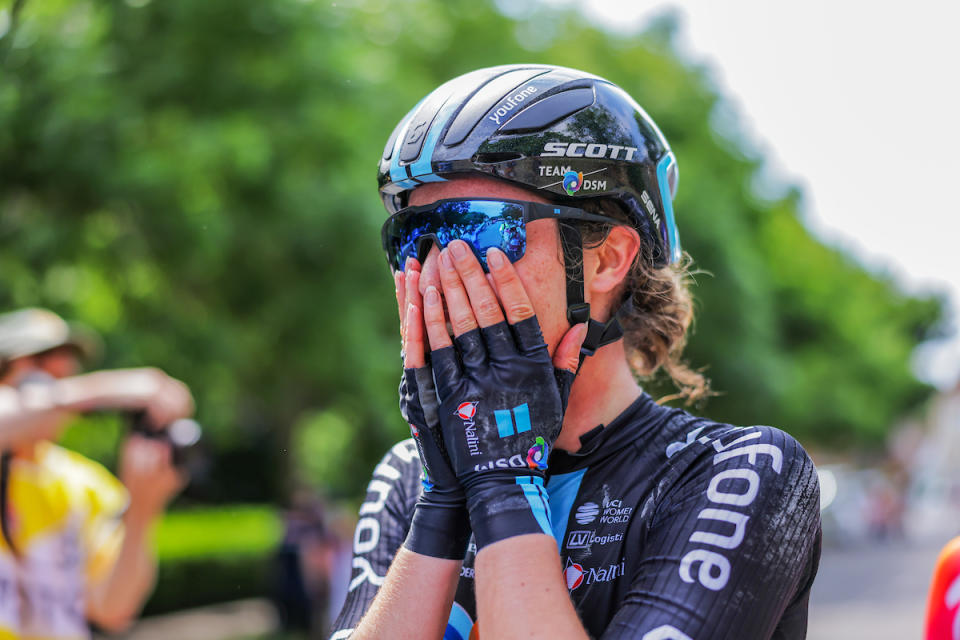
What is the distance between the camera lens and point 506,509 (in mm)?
1814

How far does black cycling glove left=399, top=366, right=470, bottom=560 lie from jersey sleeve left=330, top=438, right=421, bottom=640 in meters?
0.29

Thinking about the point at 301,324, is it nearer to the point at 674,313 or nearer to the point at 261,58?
the point at 261,58

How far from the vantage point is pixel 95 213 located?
7895mm

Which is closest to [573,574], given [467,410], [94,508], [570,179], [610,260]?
[467,410]

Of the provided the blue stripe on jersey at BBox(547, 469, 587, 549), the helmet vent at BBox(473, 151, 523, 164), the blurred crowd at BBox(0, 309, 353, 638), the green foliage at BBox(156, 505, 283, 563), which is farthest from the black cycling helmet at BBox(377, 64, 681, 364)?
the green foliage at BBox(156, 505, 283, 563)

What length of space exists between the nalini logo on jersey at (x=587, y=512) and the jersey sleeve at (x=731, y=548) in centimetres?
12

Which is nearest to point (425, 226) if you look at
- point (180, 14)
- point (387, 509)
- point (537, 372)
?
point (537, 372)

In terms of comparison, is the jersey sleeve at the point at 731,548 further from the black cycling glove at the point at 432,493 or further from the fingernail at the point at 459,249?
the fingernail at the point at 459,249

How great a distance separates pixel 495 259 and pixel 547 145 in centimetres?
33

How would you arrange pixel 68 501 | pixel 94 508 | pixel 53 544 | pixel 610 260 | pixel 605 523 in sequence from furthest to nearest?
pixel 94 508 → pixel 68 501 → pixel 53 544 → pixel 610 260 → pixel 605 523

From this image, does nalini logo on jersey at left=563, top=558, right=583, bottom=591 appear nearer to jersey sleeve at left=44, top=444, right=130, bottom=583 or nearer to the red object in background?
the red object in background

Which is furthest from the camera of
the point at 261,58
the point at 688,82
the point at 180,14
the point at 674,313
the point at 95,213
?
the point at 688,82

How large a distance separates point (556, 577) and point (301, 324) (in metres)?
8.80

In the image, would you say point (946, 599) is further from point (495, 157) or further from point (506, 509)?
point (495, 157)
